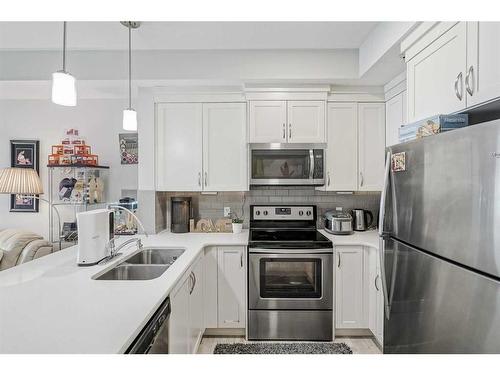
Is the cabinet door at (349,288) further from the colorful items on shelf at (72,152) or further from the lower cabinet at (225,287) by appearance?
the colorful items on shelf at (72,152)

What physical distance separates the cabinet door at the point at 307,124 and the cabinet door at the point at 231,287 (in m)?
1.17

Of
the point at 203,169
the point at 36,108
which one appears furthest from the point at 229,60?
the point at 36,108

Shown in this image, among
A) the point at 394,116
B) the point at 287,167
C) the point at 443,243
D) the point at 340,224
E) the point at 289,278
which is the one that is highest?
the point at 394,116

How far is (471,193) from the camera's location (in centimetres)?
A: 99

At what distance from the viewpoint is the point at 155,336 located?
45.9 inches

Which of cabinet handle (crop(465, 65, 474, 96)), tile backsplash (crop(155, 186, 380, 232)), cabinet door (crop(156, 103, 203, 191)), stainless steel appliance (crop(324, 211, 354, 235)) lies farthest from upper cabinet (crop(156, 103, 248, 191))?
cabinet handle (crop(465, 65, 474, 96))

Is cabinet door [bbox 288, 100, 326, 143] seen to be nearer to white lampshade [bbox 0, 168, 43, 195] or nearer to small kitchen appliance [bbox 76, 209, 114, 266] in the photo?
small kitchen appliance [bbox 76, 209, 114, 266]

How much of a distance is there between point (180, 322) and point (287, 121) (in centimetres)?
191

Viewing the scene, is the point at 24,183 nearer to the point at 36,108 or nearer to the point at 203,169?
the point at 36,108

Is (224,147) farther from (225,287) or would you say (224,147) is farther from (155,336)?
(155,336)

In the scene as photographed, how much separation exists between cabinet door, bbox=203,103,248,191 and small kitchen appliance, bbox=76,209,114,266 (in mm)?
1179

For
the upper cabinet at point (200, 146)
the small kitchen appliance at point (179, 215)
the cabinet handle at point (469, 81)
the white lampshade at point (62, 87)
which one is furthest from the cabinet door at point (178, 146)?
the cabinet handle at point (469, 81)

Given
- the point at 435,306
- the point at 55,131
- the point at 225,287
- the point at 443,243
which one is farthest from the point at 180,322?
the point at 55,131
